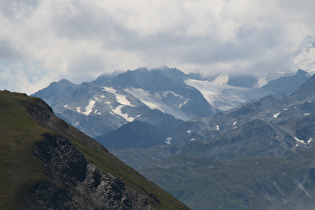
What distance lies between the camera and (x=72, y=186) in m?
159

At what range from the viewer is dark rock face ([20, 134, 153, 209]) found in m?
146

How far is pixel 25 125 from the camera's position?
181000 millimetres

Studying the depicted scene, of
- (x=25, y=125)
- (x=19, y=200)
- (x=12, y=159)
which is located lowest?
(x=19, y=200)

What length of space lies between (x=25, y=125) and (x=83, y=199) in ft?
137

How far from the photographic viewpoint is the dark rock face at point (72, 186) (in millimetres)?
145750

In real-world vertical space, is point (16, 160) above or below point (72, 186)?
above

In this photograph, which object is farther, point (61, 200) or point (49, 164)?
point (49, 164)

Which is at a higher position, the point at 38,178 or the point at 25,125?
the point at 25,125

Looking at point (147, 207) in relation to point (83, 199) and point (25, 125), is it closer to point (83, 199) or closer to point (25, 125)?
point (83, 199)

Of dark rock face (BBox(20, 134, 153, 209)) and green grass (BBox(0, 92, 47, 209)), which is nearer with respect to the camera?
green grass (BBox(0, 92, 47, 209))

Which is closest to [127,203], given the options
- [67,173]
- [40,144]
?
[67,173]

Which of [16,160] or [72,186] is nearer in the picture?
[16,160]

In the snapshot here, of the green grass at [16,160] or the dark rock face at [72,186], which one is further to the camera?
the dark rock face at [72,186]

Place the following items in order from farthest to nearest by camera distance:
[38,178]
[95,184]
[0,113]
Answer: [0,113] → [95,184] → [38,178]
